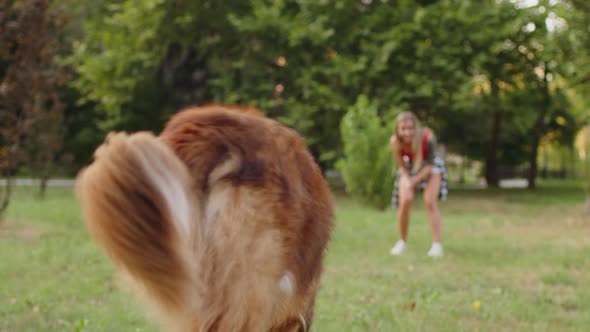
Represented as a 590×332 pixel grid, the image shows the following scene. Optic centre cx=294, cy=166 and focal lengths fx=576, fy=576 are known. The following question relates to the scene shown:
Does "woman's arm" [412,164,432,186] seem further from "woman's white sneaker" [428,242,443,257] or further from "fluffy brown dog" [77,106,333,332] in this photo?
"fluffy brown dog" [77,106,333,332]

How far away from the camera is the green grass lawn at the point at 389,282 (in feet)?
14.8

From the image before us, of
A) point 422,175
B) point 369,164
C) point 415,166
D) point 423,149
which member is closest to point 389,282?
point 422,175

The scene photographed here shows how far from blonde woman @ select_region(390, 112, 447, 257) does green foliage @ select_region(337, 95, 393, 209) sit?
174 centimetres

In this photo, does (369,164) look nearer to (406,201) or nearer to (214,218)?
(406,201)

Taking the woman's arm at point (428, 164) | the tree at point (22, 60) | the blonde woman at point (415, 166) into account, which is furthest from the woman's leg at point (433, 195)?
the tree at point (22, 60)

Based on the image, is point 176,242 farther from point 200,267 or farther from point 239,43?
point 239,43

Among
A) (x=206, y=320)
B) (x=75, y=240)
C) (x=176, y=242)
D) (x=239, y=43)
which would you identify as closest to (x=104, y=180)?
(x=176, y=242)

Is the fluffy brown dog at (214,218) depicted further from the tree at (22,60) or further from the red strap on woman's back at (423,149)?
the tree at (22,60)

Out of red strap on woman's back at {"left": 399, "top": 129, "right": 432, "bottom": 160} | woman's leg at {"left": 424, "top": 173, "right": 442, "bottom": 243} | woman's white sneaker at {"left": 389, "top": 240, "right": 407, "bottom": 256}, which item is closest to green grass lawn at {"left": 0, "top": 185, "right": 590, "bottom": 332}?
woman's white sneaker at {"left": 389, "top": 240, "right": 407, "bottom": 256}

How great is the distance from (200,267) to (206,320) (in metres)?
0.18

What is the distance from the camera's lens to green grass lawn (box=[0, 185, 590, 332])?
451 cm

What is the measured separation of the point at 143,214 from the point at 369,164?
8.19 metres

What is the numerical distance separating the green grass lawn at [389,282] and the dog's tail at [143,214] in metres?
0.32

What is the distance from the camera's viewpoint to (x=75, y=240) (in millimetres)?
8609
